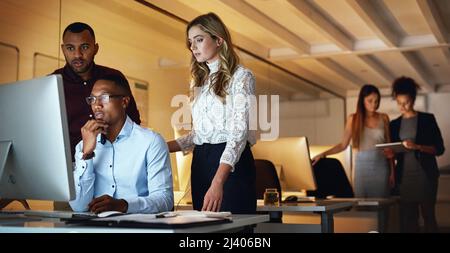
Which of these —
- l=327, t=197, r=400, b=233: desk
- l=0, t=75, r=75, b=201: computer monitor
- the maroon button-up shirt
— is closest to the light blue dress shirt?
l=0, t=75, r=75, b=201: computer monitor

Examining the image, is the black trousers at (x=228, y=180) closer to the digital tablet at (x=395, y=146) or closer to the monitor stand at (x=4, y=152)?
the monitor stand at (x=4, y=152)

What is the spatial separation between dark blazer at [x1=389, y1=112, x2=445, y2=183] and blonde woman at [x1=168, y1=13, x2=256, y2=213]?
400 centimetres

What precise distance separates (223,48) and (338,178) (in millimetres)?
2778

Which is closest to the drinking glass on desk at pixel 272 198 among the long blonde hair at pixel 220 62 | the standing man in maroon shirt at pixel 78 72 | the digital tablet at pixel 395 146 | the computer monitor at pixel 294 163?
the computer monitor at pixel 294 163

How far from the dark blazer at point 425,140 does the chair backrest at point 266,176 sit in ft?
9.11

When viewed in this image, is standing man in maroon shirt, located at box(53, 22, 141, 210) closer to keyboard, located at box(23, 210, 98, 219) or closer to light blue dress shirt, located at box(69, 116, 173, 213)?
light blue dress shirt, located at box(69, 116, 173, 213)

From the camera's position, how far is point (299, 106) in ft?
32.1

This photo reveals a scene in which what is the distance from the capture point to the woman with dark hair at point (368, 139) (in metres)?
6.27

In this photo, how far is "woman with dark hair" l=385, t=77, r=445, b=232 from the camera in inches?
243

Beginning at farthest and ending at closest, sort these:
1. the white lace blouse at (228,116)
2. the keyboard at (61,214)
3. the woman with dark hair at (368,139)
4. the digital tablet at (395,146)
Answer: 1. the woman with dark hair at (368,139)
2. the digital tablet at (395,146)
3. the white lace blouse at (228,116)
4. the keyboard at (61,214)

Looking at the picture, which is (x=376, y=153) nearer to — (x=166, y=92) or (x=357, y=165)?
(x=357, y=165)

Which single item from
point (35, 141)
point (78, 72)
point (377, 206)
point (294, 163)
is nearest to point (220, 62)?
point (35, 141)

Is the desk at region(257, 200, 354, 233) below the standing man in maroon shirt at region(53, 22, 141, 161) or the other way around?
below

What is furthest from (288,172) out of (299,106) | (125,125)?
(299,106)
